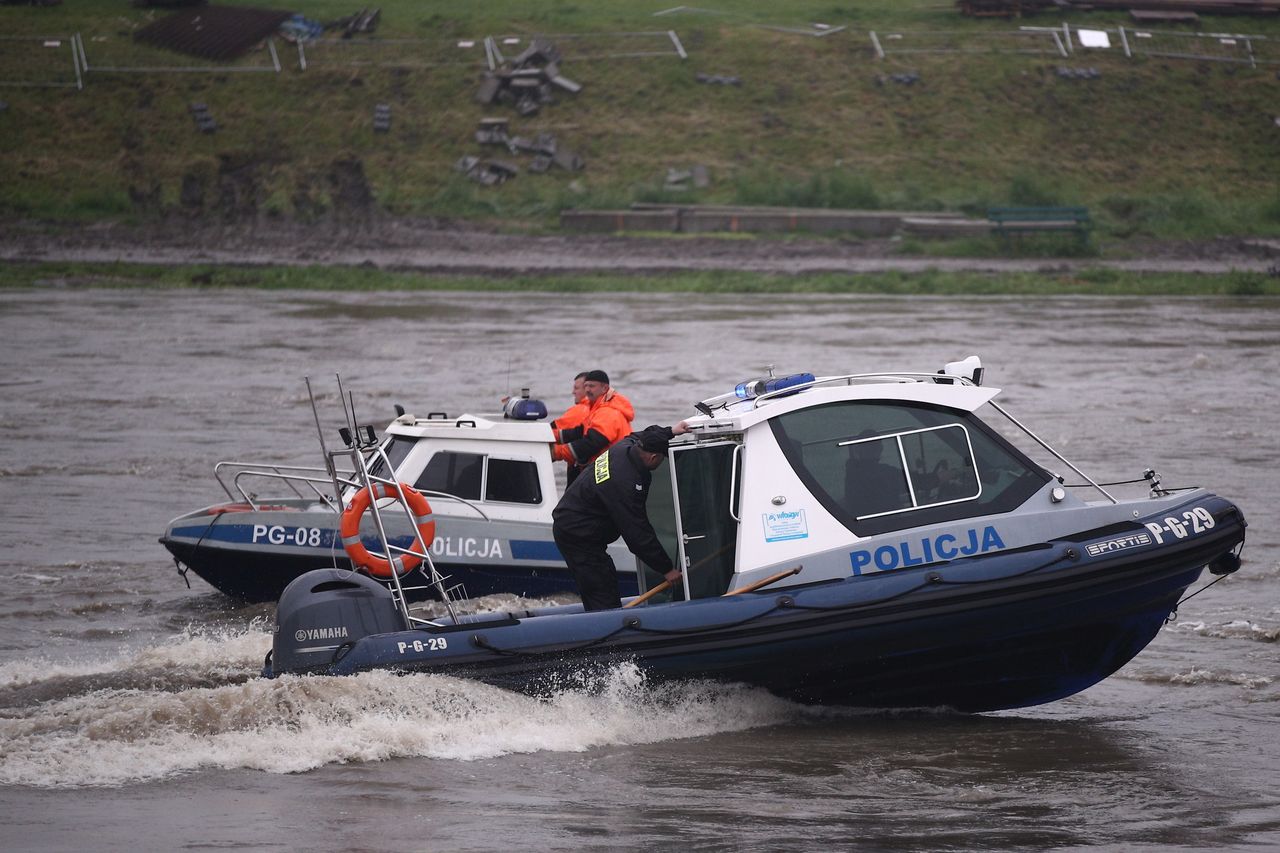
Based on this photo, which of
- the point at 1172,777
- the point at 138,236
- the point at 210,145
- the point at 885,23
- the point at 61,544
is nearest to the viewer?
the point at 1172,777

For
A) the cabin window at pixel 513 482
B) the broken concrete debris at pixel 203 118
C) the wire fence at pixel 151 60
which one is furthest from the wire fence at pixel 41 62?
the cabin window at pixel 513 482

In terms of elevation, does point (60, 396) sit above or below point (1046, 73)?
below

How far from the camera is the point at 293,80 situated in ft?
155

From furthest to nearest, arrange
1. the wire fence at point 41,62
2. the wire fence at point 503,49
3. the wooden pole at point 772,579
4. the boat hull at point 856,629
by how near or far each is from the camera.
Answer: the wire fence at point 503,49, the wire fence at point 41,62, the wooden pole at point 772,579, the boat hull at point 856,629

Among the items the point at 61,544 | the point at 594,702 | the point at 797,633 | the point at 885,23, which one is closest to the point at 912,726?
the point at 797,633

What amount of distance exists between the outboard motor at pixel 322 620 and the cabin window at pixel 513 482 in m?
3.11

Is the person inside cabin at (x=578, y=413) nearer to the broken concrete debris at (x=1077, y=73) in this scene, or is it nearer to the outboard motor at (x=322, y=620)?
the outboard motor at (x=322, y=620)

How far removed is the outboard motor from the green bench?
29.6 metres

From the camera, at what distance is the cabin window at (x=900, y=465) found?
337 inches

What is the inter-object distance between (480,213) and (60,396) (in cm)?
1983

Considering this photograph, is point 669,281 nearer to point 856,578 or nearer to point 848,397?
point 848,397

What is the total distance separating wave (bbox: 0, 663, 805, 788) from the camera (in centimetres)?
782

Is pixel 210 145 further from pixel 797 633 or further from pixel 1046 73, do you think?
pixel 797 633

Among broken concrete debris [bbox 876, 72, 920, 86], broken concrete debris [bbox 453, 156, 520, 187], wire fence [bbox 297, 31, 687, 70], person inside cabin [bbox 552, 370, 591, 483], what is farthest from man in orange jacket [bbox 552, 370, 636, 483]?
wire fence [bbox 297, 31, 687, 70]
